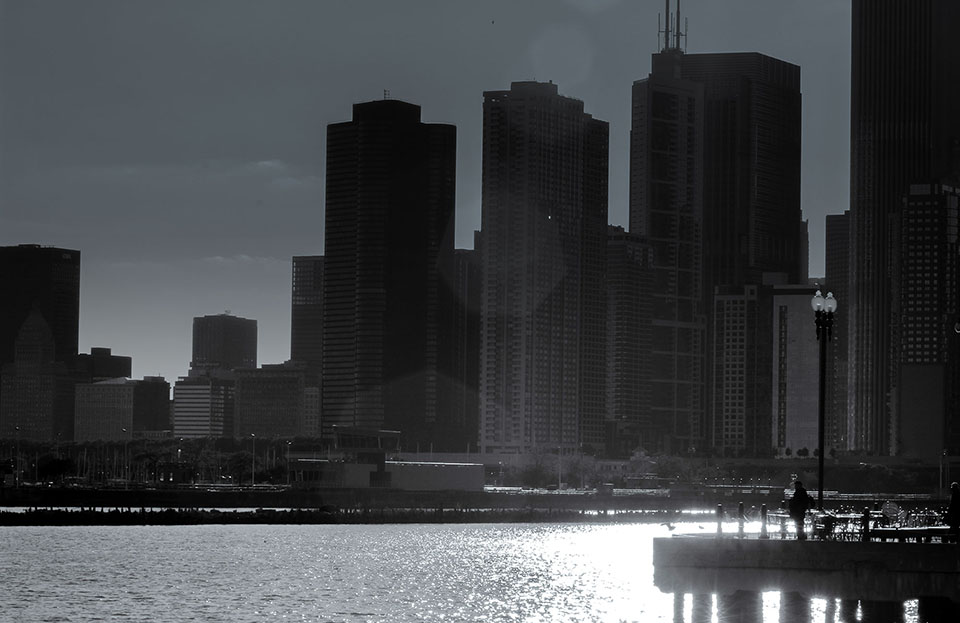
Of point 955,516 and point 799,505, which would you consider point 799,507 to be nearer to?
point 799,505

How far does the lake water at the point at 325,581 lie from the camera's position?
3912 inches

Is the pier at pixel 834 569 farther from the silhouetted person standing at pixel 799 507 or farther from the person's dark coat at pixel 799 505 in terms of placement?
the person's dark coat at pixel 799 505

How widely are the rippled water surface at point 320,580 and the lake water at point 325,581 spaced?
120 millimetres

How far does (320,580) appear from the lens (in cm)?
12525

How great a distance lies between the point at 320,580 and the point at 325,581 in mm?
1162

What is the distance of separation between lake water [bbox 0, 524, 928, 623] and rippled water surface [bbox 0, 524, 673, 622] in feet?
0.39

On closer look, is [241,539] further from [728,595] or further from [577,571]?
[728,595]

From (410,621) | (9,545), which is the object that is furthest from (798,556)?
(9,545)

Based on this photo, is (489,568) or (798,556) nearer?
(798,556)

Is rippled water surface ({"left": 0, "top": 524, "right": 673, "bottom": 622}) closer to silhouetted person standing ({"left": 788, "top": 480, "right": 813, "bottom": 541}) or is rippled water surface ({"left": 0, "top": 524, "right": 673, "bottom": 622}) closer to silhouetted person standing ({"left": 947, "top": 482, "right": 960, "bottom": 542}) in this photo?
silhouetted person standing ({"left": 788, "top": 480, "right": 813, "bottom": 541})

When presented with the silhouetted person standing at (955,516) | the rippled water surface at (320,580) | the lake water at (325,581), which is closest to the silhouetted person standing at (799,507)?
the silhouetted person standing at (955,516)

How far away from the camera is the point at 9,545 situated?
174m

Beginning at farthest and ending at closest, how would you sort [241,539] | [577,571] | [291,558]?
[241,539], [291,558], [577,571]

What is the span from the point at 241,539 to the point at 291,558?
3811 centimetres
